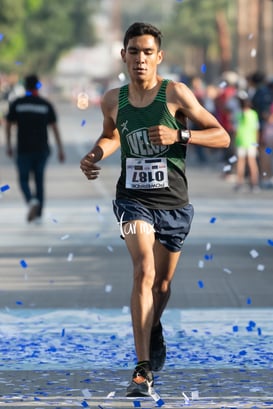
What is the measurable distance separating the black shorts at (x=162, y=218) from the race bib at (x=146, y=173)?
12 cm

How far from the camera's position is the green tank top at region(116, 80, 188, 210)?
7719 mm

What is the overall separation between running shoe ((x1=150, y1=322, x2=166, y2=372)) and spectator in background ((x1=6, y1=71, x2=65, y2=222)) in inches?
364

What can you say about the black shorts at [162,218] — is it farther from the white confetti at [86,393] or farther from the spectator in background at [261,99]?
the spectator in background at [261,99]

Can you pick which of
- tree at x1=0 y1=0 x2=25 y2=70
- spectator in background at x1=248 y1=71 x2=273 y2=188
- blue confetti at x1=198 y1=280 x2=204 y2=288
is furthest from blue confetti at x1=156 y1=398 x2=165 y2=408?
tree at x1=0 y1=0 x2=25 y2=70

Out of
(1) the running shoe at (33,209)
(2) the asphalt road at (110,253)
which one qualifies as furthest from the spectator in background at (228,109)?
(1) the running shoe at (33,209)

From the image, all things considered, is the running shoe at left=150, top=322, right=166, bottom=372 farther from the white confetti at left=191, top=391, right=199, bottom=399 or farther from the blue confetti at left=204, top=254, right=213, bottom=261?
the blue confetti at left=204, top=254, right=213, bottom=261

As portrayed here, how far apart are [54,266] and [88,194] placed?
32.5ft

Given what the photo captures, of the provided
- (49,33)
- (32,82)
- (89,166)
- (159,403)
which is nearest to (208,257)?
(32,82)

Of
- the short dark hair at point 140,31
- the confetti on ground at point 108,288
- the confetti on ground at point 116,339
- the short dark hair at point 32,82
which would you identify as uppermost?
the short dark hair at point 140,31

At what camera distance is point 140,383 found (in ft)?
24.3

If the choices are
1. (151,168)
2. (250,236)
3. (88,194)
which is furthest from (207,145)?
(88,194)

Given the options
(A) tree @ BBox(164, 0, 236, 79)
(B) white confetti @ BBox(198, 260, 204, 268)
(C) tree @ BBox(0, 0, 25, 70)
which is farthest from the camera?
(A) tree @ BBox(164, 0, 236, 79)

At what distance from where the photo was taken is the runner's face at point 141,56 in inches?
303

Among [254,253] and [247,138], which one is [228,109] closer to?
[247,138]
